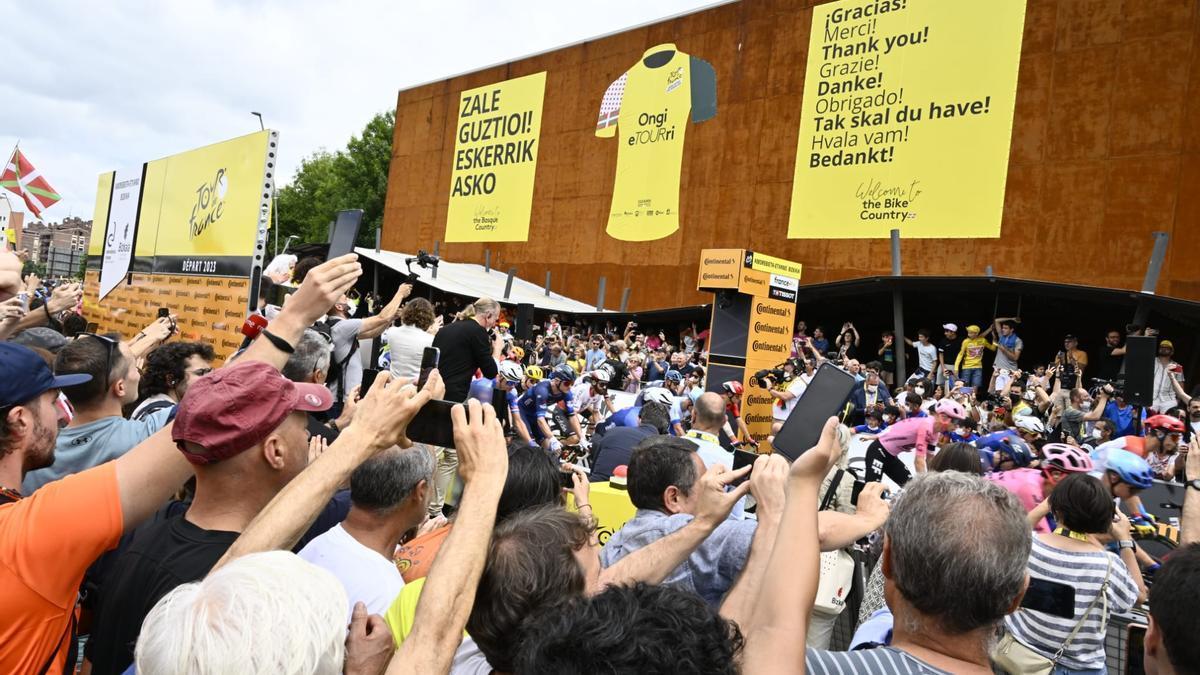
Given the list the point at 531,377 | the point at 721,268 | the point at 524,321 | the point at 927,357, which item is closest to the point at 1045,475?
the point at 531,377

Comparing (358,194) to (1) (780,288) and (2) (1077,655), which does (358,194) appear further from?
(2) (1077,655)

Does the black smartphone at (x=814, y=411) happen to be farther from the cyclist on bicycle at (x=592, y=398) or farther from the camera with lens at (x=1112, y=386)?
the camera with lens at (x=1112, y=386)

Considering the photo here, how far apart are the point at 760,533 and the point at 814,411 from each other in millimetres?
725

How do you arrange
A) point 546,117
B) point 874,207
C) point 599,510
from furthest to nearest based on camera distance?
point 546,117
point 874,207
point 599,510

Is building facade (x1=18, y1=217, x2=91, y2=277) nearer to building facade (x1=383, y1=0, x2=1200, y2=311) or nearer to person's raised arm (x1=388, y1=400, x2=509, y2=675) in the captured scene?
building facade (x1=383, y1=0, x2=1200, y2=311)

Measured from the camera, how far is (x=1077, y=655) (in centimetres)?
312

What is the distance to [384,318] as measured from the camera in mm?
4828

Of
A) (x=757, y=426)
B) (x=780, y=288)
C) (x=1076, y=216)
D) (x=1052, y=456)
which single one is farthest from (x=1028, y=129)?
(x=1052, y=456)

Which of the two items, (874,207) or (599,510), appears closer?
(599,510)

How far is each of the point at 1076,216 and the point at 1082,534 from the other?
15627 millimetres

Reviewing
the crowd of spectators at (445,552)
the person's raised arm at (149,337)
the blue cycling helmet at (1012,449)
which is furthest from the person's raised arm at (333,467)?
the blue cycling helmet at (1012,449)

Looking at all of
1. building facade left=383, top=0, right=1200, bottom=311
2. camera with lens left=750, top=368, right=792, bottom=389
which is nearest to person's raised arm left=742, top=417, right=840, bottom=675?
camera with lens left=750, top=368, right=792, bottom=389

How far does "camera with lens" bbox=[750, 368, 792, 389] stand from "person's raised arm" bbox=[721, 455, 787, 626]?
9590 millimetres

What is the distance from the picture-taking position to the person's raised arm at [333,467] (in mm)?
1696
